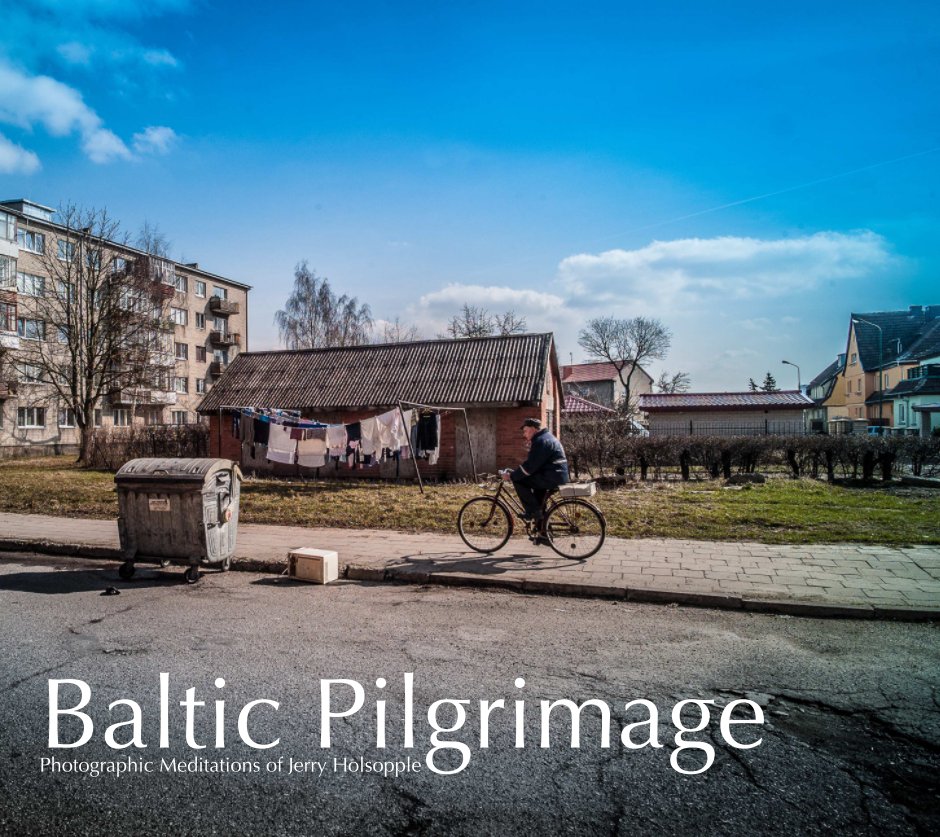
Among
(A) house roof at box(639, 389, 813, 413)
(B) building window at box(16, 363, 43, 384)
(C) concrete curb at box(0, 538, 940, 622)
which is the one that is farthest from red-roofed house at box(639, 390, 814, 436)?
(B) building window at box(16, 363, 43, 384)

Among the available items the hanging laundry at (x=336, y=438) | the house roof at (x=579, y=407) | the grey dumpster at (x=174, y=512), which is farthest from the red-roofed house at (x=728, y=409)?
the grey dumpster at (x=174, y=512)

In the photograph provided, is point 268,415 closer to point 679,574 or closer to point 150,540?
point 150,540

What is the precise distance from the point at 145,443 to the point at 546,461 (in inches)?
948

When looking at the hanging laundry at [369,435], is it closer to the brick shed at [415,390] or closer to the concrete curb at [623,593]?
the brick shed at [415,390]

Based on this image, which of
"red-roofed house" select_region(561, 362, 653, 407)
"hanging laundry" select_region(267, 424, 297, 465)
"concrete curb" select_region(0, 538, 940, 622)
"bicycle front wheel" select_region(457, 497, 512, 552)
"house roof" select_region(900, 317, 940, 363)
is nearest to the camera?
"concrete curb" select_region(0, 538, 940, 622)

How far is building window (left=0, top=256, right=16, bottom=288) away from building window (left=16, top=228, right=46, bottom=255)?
2821 mm

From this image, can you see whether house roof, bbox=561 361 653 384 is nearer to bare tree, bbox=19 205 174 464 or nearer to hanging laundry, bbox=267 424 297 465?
bare tree, bbox=19 205 174 464

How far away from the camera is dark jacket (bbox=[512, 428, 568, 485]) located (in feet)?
27.0

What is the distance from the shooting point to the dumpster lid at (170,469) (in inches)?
309

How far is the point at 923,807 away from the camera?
9.52 feet

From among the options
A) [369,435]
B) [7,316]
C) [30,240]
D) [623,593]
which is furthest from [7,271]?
[623,593]

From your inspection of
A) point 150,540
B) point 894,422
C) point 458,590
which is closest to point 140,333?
point 150,540

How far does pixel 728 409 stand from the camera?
3941cm

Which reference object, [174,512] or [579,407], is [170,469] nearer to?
[174,512]
